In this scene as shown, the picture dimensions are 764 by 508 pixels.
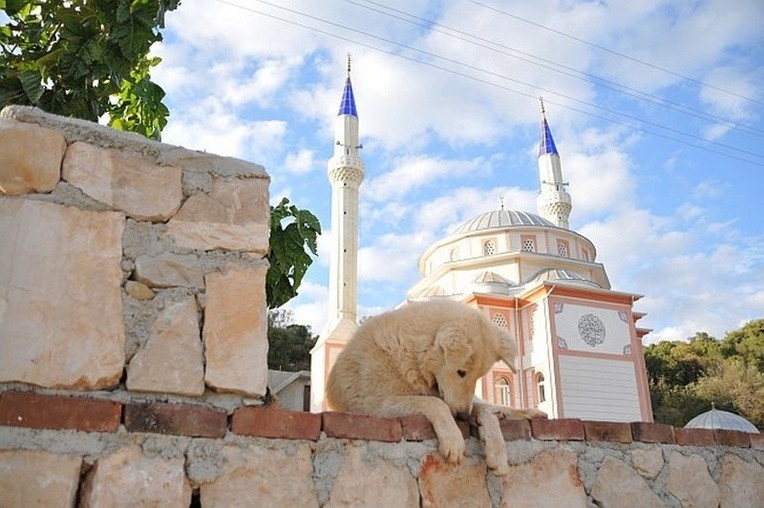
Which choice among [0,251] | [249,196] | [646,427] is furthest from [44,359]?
[646,427]

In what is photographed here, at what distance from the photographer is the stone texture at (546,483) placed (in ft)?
7.77

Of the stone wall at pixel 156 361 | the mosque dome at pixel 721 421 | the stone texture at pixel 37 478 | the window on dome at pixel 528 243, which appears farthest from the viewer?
the window on dome at pixel 528 243

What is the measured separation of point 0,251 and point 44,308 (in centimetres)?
20

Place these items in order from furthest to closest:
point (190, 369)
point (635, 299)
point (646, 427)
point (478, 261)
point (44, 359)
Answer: point (478, 261) → point (635, 299) → point (646, 427) → point (190, 369) → point (44, 359)

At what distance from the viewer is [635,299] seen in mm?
25844

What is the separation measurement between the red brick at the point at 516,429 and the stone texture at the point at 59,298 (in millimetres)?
1358

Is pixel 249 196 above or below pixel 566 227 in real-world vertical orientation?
below

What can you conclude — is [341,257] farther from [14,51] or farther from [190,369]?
[190,369]

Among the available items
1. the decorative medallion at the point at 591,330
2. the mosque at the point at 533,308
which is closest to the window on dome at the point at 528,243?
the mosque at the point at 533,308

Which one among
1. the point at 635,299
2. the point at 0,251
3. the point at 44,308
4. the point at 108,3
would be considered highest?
the point at 635,299

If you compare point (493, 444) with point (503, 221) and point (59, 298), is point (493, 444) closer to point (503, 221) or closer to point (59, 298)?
point (59, 298)

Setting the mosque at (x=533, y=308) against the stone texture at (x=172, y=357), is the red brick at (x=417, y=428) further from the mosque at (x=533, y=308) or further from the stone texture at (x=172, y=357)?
the mosque at (x=533, y=308)

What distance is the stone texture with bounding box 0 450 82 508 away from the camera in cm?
167

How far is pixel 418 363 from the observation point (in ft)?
9.54
